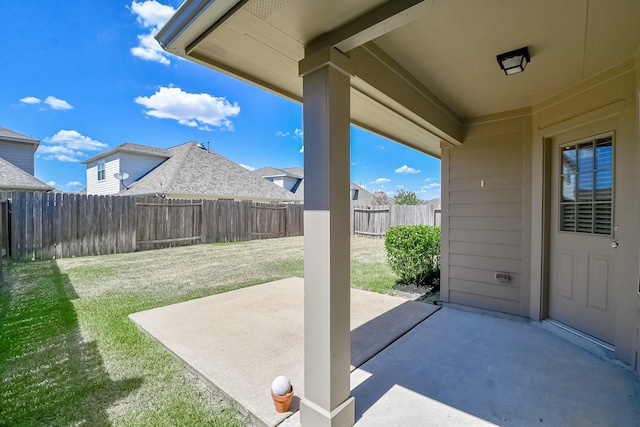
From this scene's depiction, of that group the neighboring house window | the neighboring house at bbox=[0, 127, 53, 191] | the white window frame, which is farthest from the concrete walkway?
the neighboring house window

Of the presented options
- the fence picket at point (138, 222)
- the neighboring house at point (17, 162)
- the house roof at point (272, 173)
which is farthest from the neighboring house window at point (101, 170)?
the house roof at point (272, 173)

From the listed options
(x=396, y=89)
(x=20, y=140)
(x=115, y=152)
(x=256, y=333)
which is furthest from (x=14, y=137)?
(x=396, y=89)

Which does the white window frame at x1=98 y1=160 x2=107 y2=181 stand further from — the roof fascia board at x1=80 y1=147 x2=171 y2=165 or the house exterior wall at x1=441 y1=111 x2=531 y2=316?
the house exterior wall at x1=441 y1=111 x2=531 y2=316

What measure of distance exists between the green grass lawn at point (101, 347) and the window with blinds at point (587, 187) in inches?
107

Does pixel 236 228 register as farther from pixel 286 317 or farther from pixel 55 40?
pixel 55 40

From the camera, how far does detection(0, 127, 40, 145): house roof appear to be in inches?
485

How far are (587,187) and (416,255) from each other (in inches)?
102

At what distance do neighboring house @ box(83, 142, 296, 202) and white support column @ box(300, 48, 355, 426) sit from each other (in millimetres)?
12646

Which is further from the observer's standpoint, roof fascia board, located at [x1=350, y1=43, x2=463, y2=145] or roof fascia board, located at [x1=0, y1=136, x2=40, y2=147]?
roof fascia board, located at [x1=0, y1=136, x2=40, y2=147]

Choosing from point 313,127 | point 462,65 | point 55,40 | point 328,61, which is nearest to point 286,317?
point 313,127

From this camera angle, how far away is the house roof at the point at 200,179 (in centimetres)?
1337

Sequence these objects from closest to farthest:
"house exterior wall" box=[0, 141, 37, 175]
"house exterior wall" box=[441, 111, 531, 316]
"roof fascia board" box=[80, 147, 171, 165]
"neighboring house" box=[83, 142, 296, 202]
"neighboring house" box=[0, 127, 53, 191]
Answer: "house exterior wall" box=[441, 111, 531, 316], "neighboring house" box=[0, 127, 53, 191], "house exterior wall" box=[0, 141, 37, 175], "neighboring house" box=[83, 142, 296, 202], "roof fascia board" box=[80, 147, 171, 165]

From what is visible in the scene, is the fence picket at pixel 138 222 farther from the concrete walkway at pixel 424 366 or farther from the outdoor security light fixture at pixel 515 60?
the outdoor security light fixture at pixel 515 60

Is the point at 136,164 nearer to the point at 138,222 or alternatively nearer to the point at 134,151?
the point at 134,151
